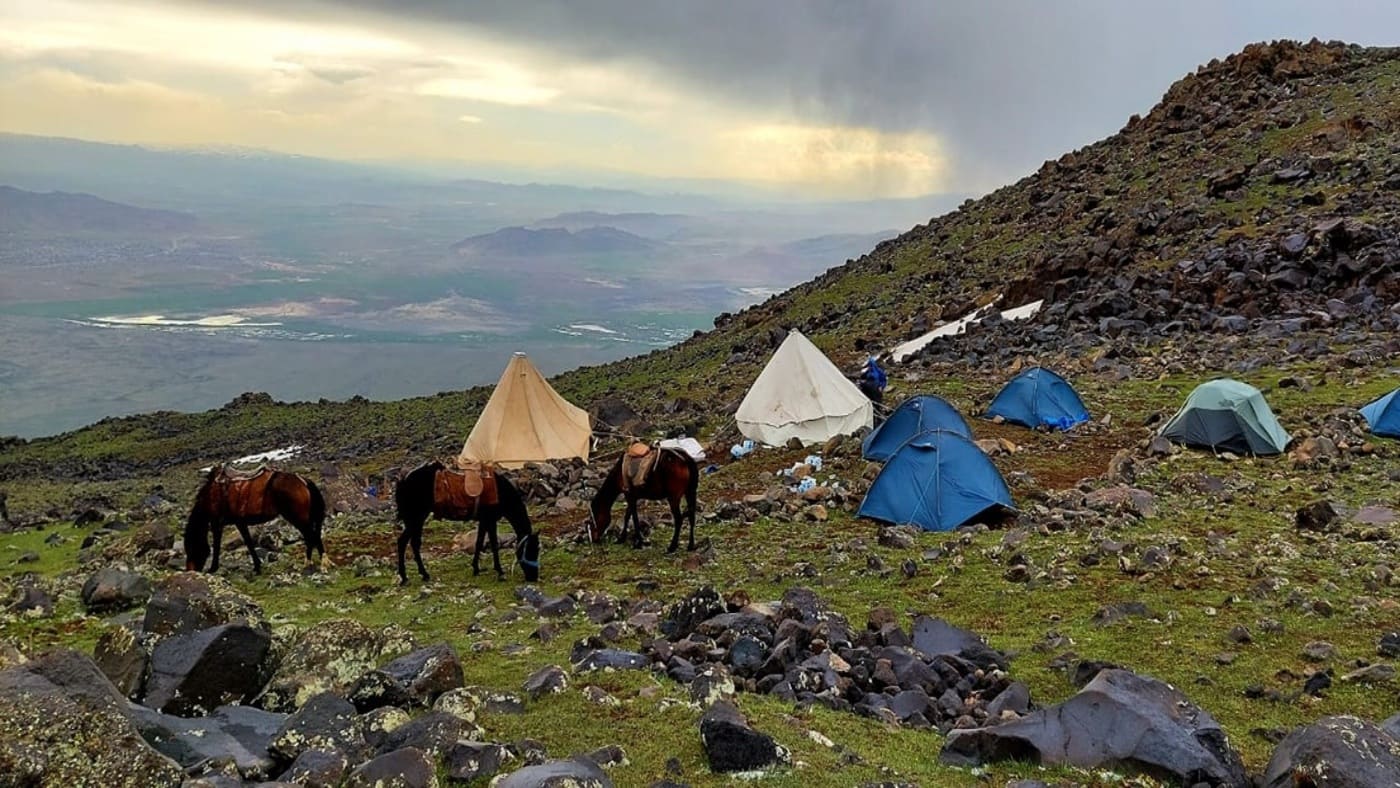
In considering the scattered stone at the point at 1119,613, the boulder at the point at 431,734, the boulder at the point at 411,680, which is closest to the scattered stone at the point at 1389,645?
the scattered stone at the point at 1119,613

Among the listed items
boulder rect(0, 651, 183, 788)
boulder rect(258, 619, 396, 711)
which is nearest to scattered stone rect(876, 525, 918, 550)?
boulder rect(258, 619, 396, 711)

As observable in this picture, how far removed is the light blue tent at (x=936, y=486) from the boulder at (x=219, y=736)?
40.5 ft

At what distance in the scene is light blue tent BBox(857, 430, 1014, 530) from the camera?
17703mm

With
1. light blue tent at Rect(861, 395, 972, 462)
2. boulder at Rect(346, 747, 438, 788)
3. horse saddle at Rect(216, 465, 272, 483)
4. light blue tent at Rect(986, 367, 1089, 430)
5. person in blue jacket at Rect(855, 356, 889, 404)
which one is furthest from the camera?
person in blue jacket at Rect(855, 356, 889, 404)

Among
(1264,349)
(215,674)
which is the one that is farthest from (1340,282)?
(215,674)

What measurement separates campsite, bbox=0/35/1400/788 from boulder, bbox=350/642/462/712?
0.11 ft

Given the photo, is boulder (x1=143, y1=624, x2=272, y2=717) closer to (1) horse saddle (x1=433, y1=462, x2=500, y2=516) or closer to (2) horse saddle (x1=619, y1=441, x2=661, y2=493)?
(1) horse saddle (x1=433, y1=462, x2=500, y2=516)

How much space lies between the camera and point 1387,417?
20.6 metres

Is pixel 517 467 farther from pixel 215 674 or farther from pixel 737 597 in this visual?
pixel 215 674

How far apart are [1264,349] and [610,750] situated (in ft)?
95.8

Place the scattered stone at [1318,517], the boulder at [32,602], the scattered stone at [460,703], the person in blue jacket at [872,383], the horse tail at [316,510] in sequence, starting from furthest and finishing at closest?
the person in blue jacket at [872,383], the horse tail at [316,510], the scattered stone at [1318,517], the boulder at [32,602], the scattered stone at [460,703]

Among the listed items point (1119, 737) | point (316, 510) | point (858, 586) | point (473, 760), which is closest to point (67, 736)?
point (473, 760)

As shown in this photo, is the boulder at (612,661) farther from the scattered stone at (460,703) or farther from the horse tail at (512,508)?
the horse tail at (512,508)

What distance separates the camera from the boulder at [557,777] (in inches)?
264
